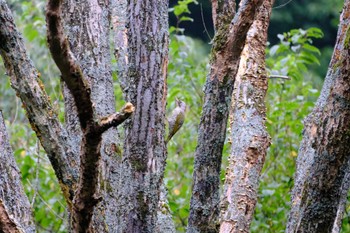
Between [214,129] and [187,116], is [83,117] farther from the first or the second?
[187,116]

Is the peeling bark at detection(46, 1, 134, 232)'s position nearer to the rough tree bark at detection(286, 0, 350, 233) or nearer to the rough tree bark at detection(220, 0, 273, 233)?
the rough tree bark at detection(286, 0, 350, 233)

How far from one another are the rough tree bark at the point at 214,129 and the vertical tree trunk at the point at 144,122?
0.42 ft

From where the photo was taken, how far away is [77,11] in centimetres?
237

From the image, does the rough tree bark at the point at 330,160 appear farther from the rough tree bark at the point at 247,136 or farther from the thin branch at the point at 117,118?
the rough tree bark at the point at 247,136

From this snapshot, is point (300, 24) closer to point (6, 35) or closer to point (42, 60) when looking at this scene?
point (42, 60)

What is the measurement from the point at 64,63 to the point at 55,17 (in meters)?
0.08

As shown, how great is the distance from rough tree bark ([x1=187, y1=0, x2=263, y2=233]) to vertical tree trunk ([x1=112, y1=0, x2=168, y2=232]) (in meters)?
0.13

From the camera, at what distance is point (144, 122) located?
1.80 m

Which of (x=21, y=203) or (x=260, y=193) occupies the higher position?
(x=21, y=203)

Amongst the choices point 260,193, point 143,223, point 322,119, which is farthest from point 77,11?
point 260,193

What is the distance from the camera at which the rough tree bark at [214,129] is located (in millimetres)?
1890

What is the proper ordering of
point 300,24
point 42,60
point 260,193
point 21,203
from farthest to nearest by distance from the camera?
point 300,24, point 42,60, point 260,193, point 21,203

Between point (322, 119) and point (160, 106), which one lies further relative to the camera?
point (160, 106)

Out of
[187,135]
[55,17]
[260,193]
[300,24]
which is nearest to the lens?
[55,17]
